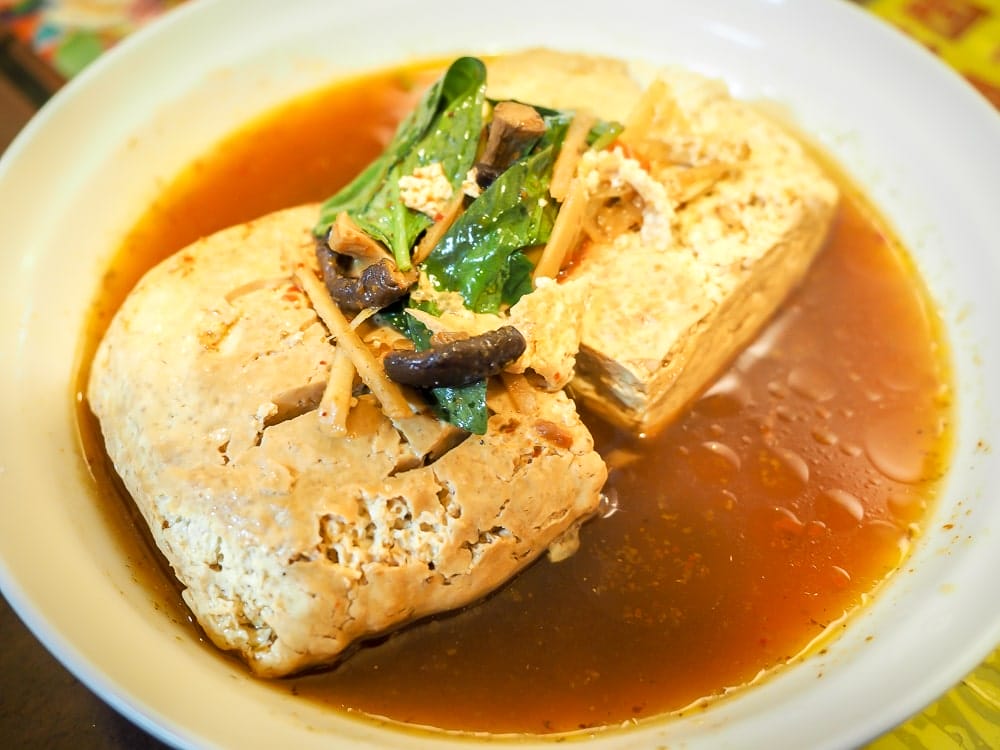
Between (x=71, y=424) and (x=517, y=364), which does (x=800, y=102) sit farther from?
(x=71, y=424)

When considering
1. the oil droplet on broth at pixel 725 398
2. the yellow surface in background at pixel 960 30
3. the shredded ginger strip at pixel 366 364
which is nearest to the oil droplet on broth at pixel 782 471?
the oil droplet on broth at pixel 725 398

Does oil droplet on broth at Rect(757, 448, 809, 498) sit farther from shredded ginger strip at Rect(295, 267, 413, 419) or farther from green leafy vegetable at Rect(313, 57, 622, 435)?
shredded ginger strip at Rect(295, 267, 413, 419)

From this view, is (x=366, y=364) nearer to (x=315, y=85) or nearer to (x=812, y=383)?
A: (x=812, y=383)

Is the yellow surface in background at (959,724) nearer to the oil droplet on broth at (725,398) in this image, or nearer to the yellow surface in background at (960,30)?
the oil droplet on broth at (725,398)

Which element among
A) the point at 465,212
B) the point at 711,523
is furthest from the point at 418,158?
the point at 711,523

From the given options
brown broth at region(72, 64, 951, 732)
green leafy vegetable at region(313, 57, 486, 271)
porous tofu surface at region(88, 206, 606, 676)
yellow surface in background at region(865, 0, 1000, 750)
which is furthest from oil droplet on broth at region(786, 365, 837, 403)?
yellow surface in background at region(865, 0, 1000, 750)
